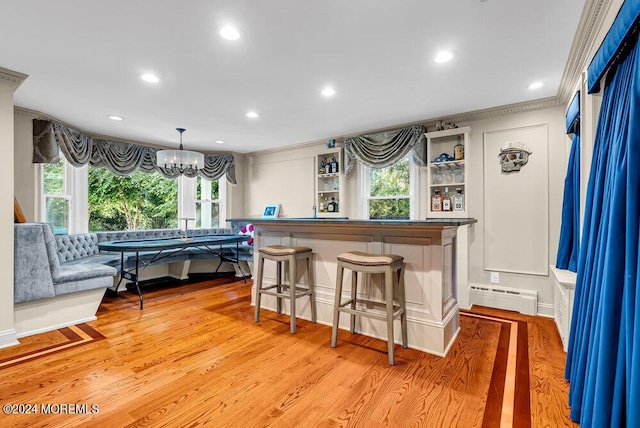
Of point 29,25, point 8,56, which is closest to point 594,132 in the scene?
point 29,25

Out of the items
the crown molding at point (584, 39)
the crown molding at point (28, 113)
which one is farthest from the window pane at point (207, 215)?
the crown molding at point (584, 39)

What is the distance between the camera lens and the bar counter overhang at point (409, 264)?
2400 millimetres

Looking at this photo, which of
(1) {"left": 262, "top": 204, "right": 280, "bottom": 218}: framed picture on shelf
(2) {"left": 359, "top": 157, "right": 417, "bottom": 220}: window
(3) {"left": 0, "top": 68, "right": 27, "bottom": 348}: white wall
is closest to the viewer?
(3) {"left": 0, "top": 68, "right": 27, "bottom": 348}: white wall

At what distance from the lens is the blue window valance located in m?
1.28

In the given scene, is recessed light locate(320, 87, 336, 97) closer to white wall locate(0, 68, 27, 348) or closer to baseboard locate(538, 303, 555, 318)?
white wall locate(0, 68, 27, 348)

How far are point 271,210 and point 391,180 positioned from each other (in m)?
2.42

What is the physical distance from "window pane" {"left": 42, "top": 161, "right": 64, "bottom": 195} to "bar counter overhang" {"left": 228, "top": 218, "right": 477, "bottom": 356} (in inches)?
133

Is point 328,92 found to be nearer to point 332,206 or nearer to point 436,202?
point 436,202

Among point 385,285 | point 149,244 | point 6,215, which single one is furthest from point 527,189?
point 6,215

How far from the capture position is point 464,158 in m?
3.67

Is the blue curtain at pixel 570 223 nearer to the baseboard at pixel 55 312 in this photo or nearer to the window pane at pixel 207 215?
the baseboard at pixel 55 312

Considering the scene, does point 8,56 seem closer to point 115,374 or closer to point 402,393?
point 115,374

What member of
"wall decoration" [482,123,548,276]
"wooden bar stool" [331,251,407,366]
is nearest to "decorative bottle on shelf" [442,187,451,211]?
"wall decoration" [482,123,548,276]

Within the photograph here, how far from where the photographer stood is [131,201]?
7363 mm
